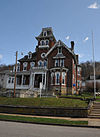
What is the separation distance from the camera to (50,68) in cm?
→ 3341

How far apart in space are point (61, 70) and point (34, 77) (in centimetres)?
928

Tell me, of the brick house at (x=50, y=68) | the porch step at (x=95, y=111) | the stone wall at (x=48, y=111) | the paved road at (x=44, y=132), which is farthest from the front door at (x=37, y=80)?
the paved road at (x=44, y=132)

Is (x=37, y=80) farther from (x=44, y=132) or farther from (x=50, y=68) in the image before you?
(x=44, y=132)

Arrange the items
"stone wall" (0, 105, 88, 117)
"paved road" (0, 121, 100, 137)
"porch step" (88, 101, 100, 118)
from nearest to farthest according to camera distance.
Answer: "paved road" (0, 121, 100, 137)
"porch step" (88, 101, 100, 118)
"stone wall" (0, 105, 88, 117)

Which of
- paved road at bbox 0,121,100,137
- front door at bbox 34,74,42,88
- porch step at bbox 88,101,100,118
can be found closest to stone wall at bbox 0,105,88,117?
porch step at bbox 88,101,100,118

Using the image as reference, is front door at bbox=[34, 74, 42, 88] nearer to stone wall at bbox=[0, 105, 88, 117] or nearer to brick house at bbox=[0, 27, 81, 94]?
brick house at bbox=[0, 27, 81, 94]

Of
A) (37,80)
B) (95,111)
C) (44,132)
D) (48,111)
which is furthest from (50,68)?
(44,132)

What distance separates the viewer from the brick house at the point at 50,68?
31016 millimetres

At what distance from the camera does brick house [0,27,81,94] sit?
31.0m

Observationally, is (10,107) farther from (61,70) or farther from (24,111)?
(61,70)

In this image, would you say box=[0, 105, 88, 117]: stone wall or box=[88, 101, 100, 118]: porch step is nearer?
box=[88, 101, 100, 118]: porch step

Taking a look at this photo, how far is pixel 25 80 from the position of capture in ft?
125

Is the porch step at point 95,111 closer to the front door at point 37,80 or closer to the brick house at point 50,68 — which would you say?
the brick house at point 50,68

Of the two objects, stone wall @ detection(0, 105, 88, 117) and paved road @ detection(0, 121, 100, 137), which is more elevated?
paved road @ detection(0, 121, 100, 137)
